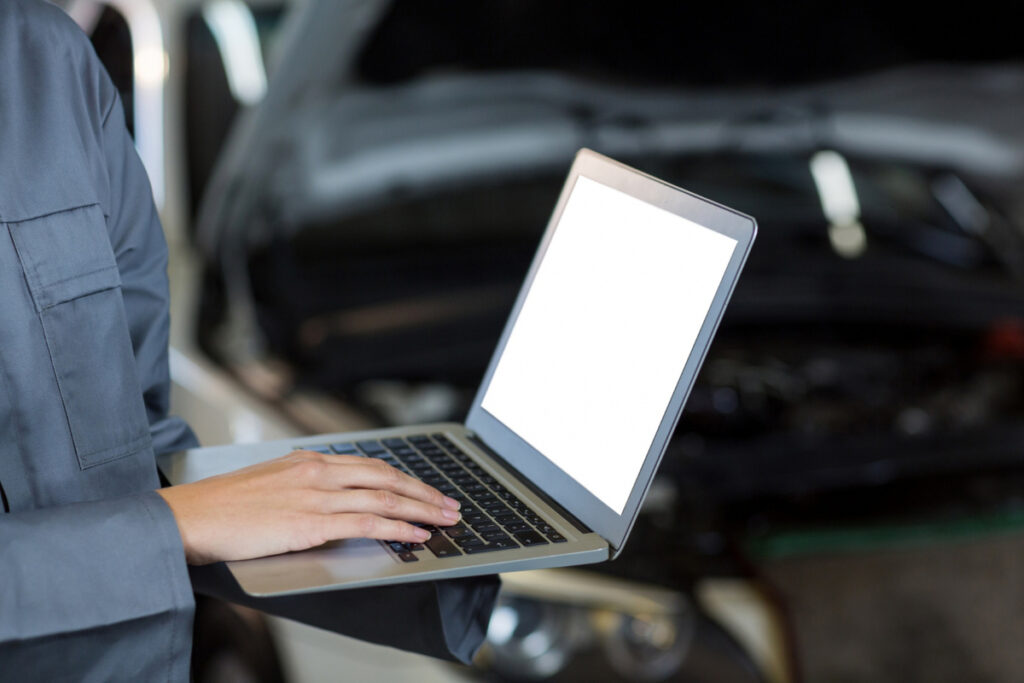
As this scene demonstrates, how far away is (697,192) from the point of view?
6.37ft

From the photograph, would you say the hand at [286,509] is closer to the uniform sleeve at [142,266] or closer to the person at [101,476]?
the person at [101,476]

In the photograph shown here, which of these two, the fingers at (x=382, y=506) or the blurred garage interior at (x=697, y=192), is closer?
the fingers at (x=382, y=506)

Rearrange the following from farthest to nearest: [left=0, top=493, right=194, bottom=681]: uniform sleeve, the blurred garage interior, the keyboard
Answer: the blurred garage interior < the keyboard < [left=0, top=493, right=194, bottom=681]: uniform sleeve

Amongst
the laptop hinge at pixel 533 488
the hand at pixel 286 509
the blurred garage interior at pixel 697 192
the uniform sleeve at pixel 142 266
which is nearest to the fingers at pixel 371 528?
the hand at pixel 286 509

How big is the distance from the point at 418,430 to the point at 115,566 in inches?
13.8

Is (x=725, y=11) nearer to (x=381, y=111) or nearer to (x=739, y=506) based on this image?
(x=381, y=111)

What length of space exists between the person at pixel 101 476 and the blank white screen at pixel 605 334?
0.41 feet

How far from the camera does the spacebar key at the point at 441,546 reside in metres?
0.73

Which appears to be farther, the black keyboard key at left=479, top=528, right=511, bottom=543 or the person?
the black keyboard key at left=479, top=528, right=511, bottom=543

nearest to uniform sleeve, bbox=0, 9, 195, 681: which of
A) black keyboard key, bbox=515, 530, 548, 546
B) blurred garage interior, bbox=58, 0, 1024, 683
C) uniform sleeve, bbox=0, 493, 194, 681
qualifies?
uniform sleeve, bbox=0, 493, 194, 681

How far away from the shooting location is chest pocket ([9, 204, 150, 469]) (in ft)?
2.47

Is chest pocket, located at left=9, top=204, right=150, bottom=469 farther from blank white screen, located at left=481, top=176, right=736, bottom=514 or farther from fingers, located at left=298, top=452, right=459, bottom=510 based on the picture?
blank white screen, located at left=481, top=176, right=736, bottom=514

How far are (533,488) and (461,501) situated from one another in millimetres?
70

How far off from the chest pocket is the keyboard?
0.17 m
